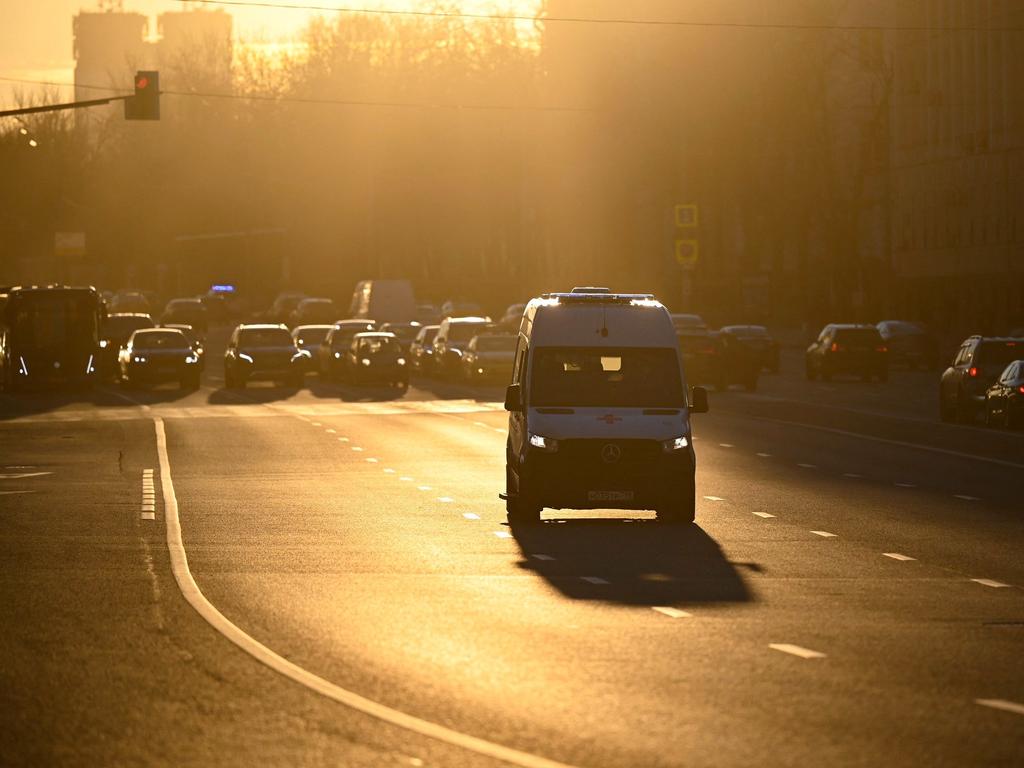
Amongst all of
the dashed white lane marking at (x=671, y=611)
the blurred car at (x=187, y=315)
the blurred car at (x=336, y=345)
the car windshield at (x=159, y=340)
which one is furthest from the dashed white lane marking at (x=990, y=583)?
the blurred car at (x=187, y=315)

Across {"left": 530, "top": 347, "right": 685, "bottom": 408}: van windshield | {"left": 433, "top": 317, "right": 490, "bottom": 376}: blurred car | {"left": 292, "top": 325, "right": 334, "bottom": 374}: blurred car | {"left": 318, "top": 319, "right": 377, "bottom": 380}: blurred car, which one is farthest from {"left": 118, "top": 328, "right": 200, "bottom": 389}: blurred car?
{"left": 530, "top": 347, "right": 685, "bottom": 408}: van windshield

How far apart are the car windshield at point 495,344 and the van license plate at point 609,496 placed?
118 ft

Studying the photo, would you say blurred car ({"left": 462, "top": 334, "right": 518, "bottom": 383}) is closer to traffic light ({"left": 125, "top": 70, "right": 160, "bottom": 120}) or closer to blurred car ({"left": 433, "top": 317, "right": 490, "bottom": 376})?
blurred car ({"left": 433, "top": 317, "right": 490, "bottom": 376})

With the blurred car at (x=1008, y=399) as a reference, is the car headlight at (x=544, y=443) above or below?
above

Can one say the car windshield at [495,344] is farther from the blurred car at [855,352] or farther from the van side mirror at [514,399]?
the van side mirror at [514,399]

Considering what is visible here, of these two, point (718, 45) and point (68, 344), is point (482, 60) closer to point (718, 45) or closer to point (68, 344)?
point (718, 45)

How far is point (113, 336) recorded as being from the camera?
6334 cm

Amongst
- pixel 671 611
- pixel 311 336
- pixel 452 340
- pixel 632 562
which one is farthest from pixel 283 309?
pixel 671 611

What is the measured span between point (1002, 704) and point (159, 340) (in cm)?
4804

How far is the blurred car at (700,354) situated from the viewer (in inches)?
1941

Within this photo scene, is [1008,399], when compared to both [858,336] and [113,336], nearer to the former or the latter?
[858,336]

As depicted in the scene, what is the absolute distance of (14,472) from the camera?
Result: 27.6 meters

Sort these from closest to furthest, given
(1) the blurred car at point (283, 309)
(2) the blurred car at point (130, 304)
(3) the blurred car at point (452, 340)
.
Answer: (3) the blurred car at point (452, 340), (1) the blurred car at point (283, 309), (2) the blurred car at point (130, 304)

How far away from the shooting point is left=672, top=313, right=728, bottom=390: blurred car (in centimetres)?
4931
